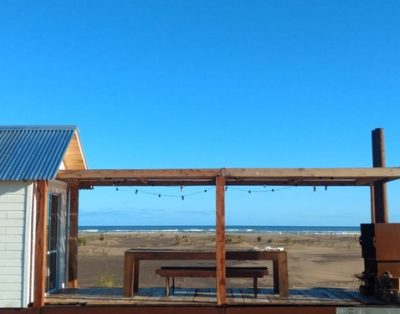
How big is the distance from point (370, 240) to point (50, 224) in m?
5.84

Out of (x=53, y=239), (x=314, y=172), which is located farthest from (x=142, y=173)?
(x=314, y=172)

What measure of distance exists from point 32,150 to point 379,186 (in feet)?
20.6

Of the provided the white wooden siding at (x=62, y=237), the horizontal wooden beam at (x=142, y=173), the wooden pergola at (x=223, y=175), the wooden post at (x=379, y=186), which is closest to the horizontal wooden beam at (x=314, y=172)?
the wooden pergola at (x=223, y=175)

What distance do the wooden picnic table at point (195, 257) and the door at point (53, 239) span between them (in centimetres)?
151

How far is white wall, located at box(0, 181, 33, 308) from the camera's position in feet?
30.7

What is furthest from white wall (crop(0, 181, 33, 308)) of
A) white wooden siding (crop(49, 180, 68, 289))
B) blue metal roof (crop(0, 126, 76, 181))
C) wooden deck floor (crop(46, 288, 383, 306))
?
white wooden siding (crop(49, 180, 68, 289))

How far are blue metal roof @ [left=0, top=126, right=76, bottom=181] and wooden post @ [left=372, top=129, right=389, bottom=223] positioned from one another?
5.58m

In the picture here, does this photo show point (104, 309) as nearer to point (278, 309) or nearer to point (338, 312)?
point (278, 309)

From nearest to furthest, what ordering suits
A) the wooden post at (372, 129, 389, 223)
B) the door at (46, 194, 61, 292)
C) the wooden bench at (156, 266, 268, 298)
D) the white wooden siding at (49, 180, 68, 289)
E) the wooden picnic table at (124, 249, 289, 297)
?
the wooden picnic table at (124, 249, 289, 297), the wooden bench at (156, 266, 268, 298), the wooden post at (372, 129, 389, 223), the door at (46, 194, 61, 292), the white wooden siding at (49, 180, 68, 289)

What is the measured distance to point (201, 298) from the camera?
10070 mm

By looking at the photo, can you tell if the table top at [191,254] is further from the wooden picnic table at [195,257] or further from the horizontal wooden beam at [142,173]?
the horizontal wooden beam at [142,173]

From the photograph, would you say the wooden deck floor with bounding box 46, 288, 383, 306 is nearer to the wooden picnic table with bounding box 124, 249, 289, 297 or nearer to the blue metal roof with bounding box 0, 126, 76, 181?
the wooden picnic table with bounding box 124, 249, 289, 297

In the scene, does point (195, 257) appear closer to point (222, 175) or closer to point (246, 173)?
point (222, 175)

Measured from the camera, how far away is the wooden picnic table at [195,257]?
1023 centimetres
